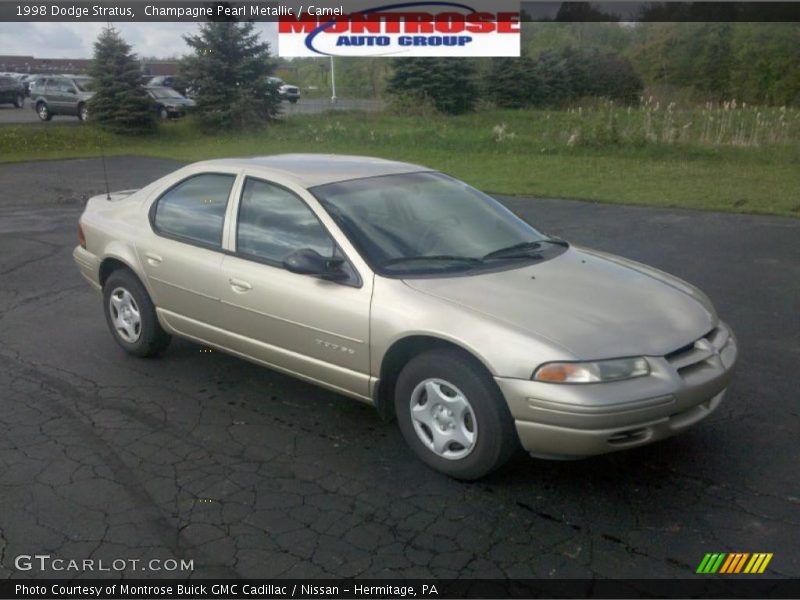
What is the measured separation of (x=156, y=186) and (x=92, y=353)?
1.37m

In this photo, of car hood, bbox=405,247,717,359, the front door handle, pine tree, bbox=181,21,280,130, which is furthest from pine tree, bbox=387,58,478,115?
car hood, bbox=405,247,717,359

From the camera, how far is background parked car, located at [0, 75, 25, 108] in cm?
4081

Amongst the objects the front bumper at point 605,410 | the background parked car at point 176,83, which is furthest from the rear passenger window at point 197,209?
the background parked car at point 176,83

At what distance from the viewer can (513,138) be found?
70.9ft

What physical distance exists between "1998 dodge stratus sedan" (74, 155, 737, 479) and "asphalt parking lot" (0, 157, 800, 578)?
0.30m

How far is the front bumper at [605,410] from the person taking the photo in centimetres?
369

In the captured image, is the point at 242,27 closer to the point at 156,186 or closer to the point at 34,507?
the point at 156,186

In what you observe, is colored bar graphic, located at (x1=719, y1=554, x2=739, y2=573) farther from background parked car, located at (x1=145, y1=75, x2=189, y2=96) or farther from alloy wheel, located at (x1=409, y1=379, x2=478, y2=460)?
background parked car, located at (x1=145, y1=75, x2=189, y2=96)

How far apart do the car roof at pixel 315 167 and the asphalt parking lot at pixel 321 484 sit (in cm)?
139

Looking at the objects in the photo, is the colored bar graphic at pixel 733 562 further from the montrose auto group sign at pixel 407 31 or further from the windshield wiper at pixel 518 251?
the montrose auto group sign at pixel 407 31

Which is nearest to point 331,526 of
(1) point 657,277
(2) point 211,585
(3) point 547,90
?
(2) point 211,585

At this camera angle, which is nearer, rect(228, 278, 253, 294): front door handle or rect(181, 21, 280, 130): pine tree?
rect(228, 278, 253, 294): front door handle

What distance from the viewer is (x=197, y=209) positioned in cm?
555

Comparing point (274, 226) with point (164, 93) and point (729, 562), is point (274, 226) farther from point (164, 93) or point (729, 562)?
point (164, 93)
